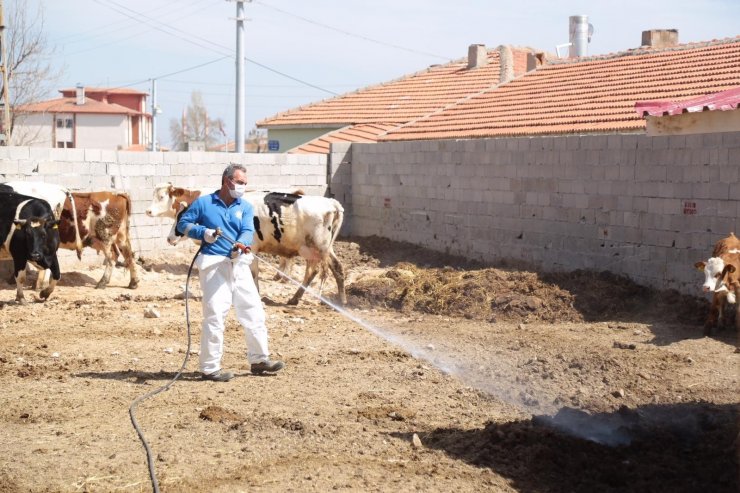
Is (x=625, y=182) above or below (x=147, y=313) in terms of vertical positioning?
above

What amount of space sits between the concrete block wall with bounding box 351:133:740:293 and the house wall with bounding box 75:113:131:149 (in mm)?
59382

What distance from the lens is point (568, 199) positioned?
14680 mm

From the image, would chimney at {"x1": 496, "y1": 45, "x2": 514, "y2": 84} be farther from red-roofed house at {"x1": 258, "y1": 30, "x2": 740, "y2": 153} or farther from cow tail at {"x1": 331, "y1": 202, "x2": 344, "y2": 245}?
cow tail at {"x1": 331, "y1": 202, "x2": 344, "y2": 245}

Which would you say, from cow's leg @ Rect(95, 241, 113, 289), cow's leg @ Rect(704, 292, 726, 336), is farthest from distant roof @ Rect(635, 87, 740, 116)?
cow's leg @ Rect(95, 241, 113, 289)

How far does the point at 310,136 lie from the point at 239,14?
432 cm

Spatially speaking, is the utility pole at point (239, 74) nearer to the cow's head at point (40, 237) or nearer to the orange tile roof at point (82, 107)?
the cow's head at point (40, 237)

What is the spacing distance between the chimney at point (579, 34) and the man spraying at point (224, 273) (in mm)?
20174

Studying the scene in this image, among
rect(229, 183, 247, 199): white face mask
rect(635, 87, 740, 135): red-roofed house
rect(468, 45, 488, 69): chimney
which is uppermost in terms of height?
rect(468, 45, 488, 69): chimney

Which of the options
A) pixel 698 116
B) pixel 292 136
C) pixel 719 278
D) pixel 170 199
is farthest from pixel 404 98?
pixel 698 116

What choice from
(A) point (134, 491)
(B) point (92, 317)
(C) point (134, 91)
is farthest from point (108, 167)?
(C) point (134, 91)

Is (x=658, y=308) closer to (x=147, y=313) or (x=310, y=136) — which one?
(x=147, y=313)

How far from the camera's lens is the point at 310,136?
31.0 metres

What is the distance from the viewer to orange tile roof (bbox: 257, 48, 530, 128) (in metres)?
26.6

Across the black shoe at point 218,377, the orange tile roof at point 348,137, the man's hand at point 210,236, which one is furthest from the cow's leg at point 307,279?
the orange tile roof at point 348,137
